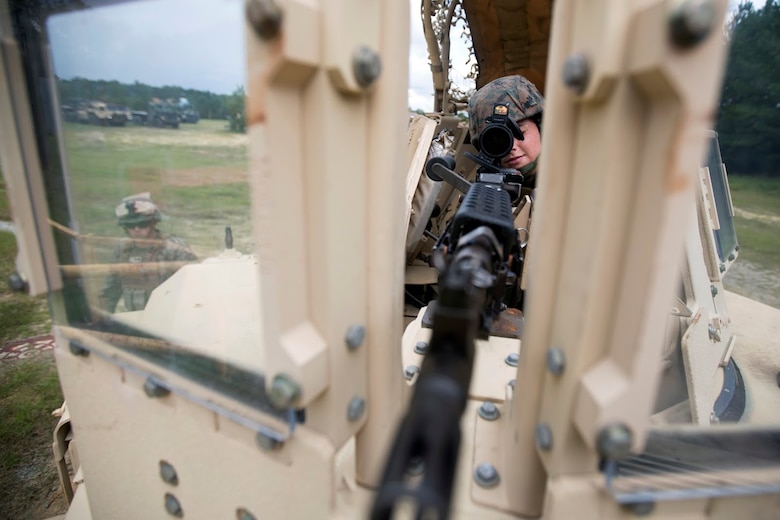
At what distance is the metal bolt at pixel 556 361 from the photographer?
2.27ft

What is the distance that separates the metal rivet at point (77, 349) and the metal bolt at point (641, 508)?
3.94 ft

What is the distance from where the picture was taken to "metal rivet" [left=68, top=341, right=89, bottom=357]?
107cm

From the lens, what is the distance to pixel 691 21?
0.43m

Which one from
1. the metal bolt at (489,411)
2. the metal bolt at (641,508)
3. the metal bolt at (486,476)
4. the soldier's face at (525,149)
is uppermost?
the soldier's face at (525,149)

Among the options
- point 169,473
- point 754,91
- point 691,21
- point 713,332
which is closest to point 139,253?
point 169,473

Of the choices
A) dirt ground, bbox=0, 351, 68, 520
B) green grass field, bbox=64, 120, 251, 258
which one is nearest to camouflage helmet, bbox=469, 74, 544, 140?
green grass field, bbox=64, 120, 251, 258

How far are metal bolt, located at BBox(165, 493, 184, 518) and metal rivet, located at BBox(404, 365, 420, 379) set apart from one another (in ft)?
2.08

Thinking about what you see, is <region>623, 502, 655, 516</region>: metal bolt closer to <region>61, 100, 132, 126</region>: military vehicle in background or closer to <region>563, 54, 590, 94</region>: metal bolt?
<region>563, 54, 590, 94</region>: metal bolt

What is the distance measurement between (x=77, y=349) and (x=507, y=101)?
2003mm

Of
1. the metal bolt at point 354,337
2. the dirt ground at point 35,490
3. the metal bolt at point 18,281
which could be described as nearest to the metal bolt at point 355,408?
the metal bolt at point 354,337

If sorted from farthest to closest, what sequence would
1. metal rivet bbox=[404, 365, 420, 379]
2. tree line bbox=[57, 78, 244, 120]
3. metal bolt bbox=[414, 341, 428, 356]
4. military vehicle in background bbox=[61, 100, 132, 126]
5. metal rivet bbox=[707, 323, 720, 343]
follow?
metal rivet bbox=[707, 323, 720, 343] < metal bolt bbox=[414, 341, 428, 356] < metal rivet bbox=[404, 365, 420, 379] < military vehicle in background bbox=[61, 100, 132, 126] < tree line bbox=[57, 78, 244, 120]

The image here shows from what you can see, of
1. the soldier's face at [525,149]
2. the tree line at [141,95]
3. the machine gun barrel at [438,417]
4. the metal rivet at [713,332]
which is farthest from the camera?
the soldier's face at [525,149]

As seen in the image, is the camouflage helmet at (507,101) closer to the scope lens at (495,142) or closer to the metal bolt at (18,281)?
the scope lens at (495,142)

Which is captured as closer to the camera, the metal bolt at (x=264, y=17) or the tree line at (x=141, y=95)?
the metal bolt at (x=264, y=17)
